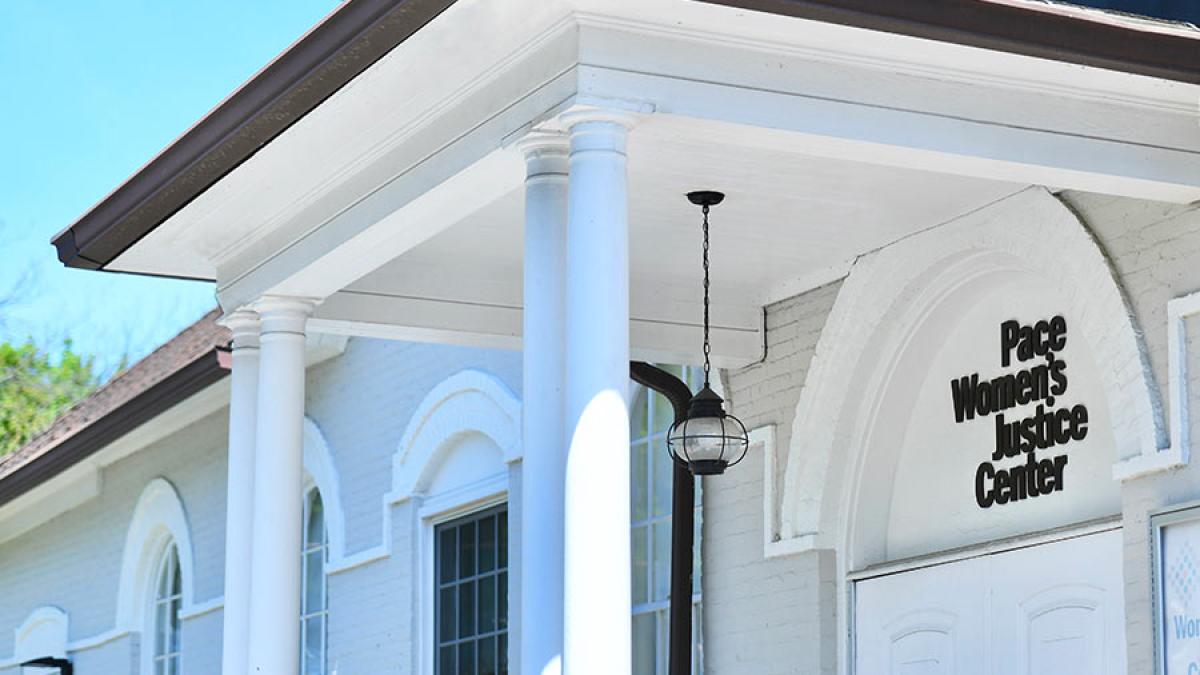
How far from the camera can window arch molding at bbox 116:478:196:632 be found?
62.0 feet

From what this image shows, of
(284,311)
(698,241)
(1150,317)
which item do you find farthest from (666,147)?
(284,311)

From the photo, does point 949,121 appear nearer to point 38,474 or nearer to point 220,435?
point 220,435

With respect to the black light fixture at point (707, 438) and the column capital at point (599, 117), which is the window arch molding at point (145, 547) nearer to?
the black light fixture at point (707, 438)

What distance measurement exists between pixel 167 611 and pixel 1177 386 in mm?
12729

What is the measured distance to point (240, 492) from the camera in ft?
35.5

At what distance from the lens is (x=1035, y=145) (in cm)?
833

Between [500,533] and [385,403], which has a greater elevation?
[385,403]

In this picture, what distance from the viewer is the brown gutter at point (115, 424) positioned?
Result: 642 inches

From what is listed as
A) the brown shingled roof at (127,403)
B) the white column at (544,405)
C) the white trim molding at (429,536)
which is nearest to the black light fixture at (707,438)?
the white column at (544,405)

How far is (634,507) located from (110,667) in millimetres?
9090

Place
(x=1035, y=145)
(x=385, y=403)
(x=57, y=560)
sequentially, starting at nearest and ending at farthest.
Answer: (x=1035, y=145)
(x=385, y=403)
(x=57, y=560)

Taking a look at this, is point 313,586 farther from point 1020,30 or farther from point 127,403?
point 1020,30

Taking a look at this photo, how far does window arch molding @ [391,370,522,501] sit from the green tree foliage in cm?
3023

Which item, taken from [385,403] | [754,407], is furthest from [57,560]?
[754,407]
